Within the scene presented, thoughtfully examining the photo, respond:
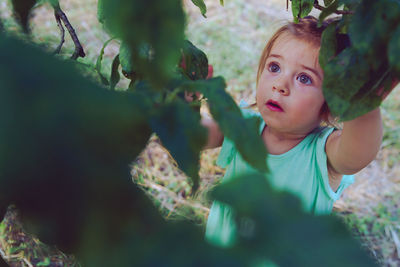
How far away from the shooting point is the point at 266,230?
0.84 feet

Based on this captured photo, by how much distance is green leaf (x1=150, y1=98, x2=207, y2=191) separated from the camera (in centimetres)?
32

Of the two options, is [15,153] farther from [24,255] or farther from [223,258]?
[24,255]

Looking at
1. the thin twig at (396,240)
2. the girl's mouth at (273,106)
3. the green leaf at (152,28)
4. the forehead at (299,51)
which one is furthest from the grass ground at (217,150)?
the green leaf at (152,28)

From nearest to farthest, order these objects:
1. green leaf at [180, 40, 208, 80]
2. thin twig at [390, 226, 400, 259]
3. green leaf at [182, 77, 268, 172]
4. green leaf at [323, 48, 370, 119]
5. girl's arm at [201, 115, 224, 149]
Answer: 1. green leaf at [182, 77, 268, 172]
2. green leaf at [323, 48, 370, 119]
3. green leaf at [180, 40, 208, 80]
4. girl's arm at [201, 115, 224, 149]
5. thin twig at [390, 226, 400, 259]

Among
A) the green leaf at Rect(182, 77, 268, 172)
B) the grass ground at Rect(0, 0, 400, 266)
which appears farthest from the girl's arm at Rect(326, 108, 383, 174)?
the green leaf at Rect(182, 77, 268, 172)

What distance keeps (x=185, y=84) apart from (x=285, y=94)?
0.65 m

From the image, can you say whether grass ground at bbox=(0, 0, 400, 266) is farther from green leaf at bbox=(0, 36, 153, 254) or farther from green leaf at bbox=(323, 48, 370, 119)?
green leaf at bbox=(0, 36, 153, 254)

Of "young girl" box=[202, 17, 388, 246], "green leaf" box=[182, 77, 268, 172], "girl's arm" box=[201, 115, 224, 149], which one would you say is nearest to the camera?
"green leaf" box=[182, 77, 268, 172]

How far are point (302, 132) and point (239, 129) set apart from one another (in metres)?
0.81

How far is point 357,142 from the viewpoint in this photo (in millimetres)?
842

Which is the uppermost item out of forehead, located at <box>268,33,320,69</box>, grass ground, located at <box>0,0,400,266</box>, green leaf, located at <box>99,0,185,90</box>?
green leaf, located at <box>99,0,185,90</box>

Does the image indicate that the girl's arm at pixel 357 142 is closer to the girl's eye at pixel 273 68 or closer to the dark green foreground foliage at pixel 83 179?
the girl's eye at pixel 273 68

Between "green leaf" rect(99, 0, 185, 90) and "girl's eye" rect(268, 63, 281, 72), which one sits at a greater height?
"green leaf" rect(99, 0, 185, 90)

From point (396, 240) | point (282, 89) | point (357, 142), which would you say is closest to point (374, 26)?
point (357, 142)
